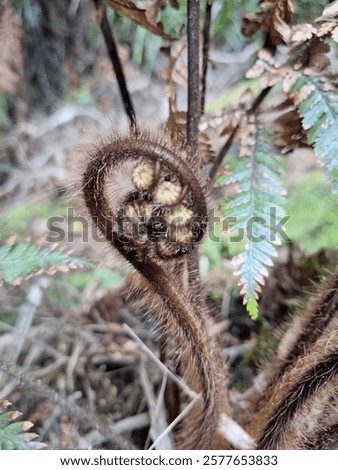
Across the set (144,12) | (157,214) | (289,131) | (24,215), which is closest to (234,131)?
(289,131)

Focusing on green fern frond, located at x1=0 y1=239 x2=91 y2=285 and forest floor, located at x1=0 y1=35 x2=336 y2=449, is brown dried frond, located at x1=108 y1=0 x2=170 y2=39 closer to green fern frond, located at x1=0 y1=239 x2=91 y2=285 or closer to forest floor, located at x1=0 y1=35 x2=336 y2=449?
forest floor, located at x1=0 y1=35 x2=336 y2=449

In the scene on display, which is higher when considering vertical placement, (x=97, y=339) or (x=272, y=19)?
(x=272, y=19)

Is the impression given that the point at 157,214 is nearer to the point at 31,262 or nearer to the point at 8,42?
the point at 31,262

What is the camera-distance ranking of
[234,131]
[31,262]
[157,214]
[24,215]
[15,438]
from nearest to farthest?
[157,214] < [15,438] < [31,262] < [234,131] < [24,215]

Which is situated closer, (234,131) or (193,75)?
(193,75)

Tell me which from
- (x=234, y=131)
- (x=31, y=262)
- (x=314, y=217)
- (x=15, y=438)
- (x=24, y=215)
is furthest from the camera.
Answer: (x=24, y=215)

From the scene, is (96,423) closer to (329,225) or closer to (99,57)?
(329,225)
